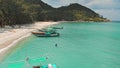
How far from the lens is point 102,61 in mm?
35688

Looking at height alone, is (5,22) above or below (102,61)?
above

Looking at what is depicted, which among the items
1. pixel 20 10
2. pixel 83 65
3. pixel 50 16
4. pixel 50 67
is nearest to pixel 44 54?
pixel 83 65

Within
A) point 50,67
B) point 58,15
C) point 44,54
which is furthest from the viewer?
point 58,15

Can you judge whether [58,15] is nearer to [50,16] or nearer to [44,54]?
[50,16]

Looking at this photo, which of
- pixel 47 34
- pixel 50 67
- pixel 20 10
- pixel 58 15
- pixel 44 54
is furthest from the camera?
pixel 58 15

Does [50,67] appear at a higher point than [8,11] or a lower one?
lower

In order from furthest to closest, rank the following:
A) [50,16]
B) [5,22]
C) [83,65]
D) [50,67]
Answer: [50,16], [5,22], [83,65], [50,67]

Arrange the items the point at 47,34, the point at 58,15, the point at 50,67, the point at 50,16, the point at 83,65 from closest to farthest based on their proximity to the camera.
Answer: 1. the point at 50,67
2. the point at 83,65
3. the point at 47,34
4. the point at 50,16
5. the point at 58,15

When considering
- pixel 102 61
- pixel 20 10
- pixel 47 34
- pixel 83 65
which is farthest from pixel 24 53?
pixel 20 10

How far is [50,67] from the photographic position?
24.7 metres

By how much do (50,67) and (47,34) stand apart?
3757cm

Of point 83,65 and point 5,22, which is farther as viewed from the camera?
point 5,22

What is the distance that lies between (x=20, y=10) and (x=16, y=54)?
169 ft

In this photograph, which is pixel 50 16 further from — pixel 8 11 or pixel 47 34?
pixel 47 34
